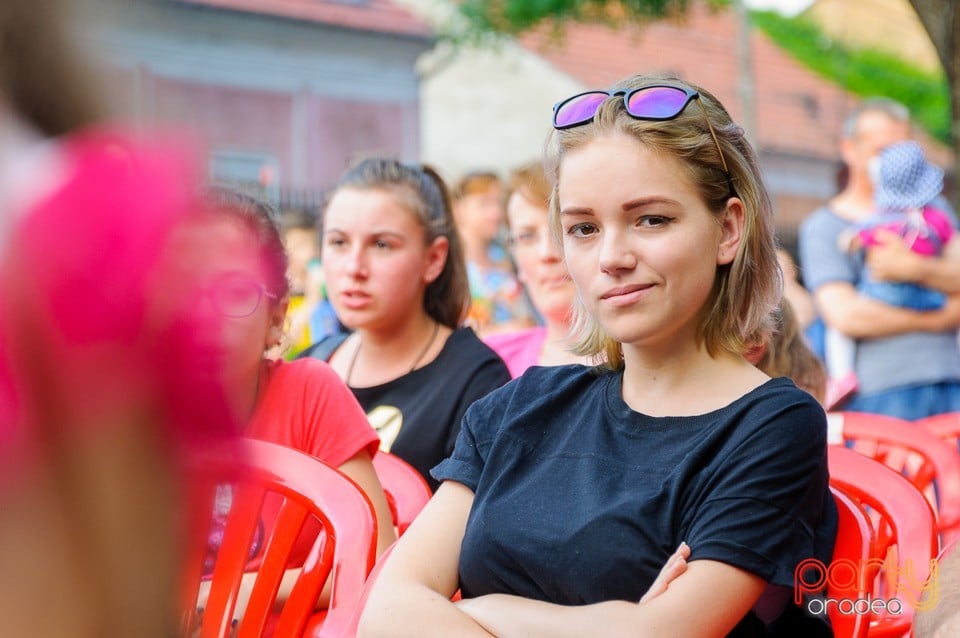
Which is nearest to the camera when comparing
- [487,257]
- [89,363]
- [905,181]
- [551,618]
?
[89,363]

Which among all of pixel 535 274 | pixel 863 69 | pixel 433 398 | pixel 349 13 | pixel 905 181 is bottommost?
pixel 433 398

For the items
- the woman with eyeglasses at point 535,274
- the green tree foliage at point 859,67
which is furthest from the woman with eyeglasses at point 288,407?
the green tree foliage at point 859,67

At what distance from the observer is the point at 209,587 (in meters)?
2.46

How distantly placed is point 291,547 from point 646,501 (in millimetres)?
799

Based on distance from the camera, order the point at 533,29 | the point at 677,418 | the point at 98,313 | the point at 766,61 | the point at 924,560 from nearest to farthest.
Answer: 1. the point at 98,313
2. the point at 677,418
3. the point at 924,560
4. the point at 533,29
5. the point at 766,61

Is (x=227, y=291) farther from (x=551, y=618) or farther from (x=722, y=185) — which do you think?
(x=722, y=185)

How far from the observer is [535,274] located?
423 centimetres

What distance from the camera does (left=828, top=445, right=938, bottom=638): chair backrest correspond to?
232 centimetres

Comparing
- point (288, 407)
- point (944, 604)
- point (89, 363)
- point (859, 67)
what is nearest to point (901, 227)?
point (288, 407)

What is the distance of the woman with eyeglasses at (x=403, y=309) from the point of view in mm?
3619

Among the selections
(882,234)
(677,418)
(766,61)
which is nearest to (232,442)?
(677,418)

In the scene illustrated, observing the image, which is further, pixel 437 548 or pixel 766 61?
pixel 766 61

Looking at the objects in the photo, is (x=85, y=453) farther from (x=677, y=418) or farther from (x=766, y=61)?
(x=766, y=61)

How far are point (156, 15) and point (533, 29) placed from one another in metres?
14.5
